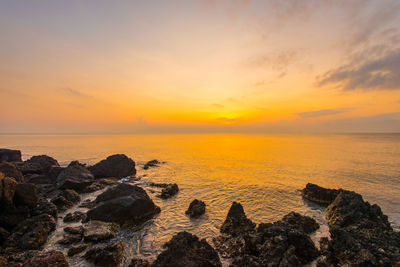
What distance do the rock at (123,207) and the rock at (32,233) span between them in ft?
8.34

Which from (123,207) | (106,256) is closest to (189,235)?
(106,256)

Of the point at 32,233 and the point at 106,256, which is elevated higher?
the point at 32,233

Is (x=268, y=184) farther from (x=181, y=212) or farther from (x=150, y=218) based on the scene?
(x=150, y=218)

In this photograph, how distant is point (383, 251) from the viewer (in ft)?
27.5

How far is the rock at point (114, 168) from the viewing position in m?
28.8

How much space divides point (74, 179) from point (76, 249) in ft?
45.4

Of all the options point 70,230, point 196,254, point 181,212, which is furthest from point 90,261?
point 181,212

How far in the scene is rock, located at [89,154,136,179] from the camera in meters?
28.8

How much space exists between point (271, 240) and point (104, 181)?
23.6 metres

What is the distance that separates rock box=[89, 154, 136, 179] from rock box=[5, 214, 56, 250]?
16.7 m

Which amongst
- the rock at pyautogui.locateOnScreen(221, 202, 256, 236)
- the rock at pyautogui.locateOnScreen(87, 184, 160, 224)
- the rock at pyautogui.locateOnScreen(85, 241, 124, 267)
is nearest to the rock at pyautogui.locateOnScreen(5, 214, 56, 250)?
the rock at pyautogui.locateOnScreen(87, 184, 160, 224)

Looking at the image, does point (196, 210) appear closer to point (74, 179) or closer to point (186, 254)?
point (186, 254)

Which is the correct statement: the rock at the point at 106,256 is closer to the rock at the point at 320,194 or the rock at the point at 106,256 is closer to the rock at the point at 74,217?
the rock at the point at 74,217

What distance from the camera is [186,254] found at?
790 cm
